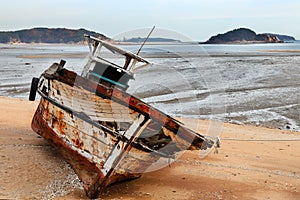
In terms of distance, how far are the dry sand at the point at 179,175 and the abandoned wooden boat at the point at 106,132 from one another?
0.91 ft

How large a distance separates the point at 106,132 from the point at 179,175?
5.61 ft

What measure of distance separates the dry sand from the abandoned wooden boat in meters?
0.28

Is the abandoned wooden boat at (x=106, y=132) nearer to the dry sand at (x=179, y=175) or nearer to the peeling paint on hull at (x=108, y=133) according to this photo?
the peeling paint on hull at (x=108, y=133)

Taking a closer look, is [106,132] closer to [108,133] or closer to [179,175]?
[108,133]

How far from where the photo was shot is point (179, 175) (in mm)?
6195

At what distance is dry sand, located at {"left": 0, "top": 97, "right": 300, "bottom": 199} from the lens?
532 centimetres

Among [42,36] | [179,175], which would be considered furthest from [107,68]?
[42,36]

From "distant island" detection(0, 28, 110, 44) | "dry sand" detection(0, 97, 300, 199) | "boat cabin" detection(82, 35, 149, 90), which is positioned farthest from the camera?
"distant island" detection(0, 28, 110, 44)

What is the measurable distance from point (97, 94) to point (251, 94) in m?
12.7

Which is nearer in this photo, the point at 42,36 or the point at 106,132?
the point at 106,132

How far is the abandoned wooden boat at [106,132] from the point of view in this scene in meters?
4.95

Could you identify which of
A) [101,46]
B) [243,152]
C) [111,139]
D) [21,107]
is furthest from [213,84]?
[111,139]

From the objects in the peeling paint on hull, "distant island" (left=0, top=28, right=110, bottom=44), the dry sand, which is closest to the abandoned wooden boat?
the peeling paint on hull

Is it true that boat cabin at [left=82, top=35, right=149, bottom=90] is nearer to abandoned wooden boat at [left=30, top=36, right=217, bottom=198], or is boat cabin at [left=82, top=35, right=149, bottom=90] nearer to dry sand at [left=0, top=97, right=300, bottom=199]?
abandoned wooden boat at [left=30, top=36, right=217, bottom=198]
